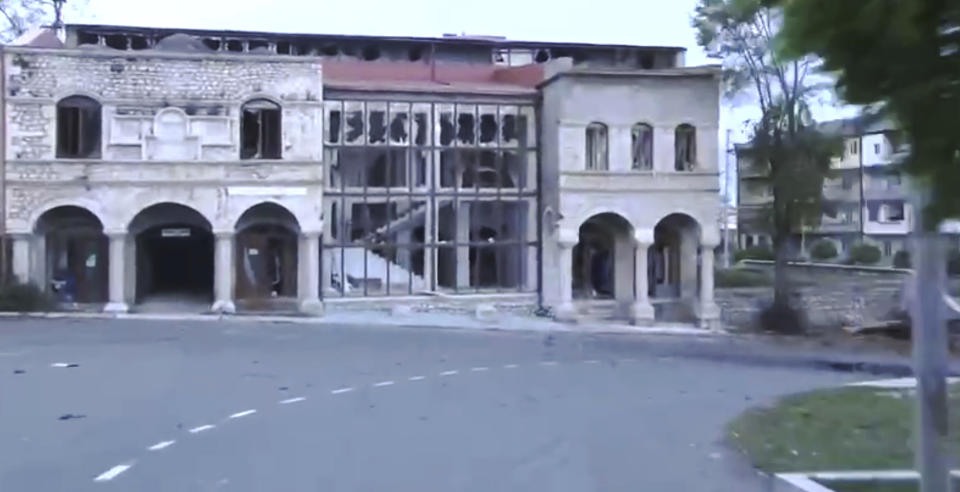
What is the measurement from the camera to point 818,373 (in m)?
27.4

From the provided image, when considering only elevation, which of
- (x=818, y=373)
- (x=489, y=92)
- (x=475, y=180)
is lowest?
(x=818, y=373)

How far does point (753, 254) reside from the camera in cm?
7400

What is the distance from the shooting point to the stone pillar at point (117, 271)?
140 feet

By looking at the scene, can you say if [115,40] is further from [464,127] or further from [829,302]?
[829,302]

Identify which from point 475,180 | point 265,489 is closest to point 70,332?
point 475,180

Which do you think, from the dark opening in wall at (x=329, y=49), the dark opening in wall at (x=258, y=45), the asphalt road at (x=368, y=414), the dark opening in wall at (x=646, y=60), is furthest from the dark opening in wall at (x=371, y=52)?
the asphalt road at (x=368, y=414)

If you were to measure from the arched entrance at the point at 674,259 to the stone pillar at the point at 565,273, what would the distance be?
3631 millimetres

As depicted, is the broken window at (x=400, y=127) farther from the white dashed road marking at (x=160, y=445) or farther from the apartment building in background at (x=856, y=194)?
the white dashed road marking at (x=160, y=445)

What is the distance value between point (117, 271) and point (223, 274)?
3.36 metres

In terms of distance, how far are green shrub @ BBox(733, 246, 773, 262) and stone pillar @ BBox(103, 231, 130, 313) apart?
3629 centimetres

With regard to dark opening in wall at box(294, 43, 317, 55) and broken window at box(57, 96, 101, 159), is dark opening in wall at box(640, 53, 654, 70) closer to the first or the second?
dark opening in wall at box(294, 43, 317, 55)

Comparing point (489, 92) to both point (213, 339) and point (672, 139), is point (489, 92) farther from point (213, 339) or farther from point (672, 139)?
point (213, 339)

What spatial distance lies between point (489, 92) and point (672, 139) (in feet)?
21.4

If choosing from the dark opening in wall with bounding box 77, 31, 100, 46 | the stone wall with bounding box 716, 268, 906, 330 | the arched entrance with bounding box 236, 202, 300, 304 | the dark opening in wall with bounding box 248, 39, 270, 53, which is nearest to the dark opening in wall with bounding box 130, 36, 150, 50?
the dark opening in wall with bounding box 77, 31, 100, 46
